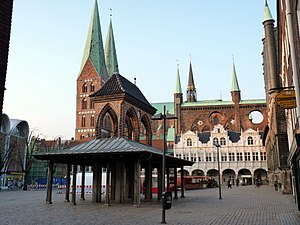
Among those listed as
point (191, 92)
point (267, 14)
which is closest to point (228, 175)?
point (191, 92)

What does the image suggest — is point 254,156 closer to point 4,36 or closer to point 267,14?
point 267,14

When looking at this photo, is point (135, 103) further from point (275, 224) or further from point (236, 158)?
point (236, 158)

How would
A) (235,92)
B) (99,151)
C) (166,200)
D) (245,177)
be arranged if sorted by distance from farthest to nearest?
1. (235,92)
2. (245,177)
3. (99,151)
4. (166,200)

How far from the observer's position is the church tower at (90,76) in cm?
8894

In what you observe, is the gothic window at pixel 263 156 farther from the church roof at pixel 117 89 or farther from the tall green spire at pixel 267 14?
the church roof at pixel 117 89

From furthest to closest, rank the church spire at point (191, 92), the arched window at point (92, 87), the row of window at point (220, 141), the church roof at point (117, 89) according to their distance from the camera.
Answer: the church spire at point (191, 92)
the arched window at point (92, 87)
the row of window at point (220, 141)
the church roof at point (117, 89)

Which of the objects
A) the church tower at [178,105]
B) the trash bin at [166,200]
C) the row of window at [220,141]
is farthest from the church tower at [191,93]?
the trash bin at [166,200]

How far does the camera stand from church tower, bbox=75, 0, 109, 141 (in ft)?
292

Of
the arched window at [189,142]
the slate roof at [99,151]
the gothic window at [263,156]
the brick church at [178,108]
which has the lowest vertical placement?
the slate roof at [99,151]

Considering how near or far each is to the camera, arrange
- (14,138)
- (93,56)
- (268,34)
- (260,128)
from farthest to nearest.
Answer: (93,56) → (260,128) → (14,138) → (268,34)

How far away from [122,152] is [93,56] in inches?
2941

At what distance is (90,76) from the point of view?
90.5 meters

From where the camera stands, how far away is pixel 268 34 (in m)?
43.5

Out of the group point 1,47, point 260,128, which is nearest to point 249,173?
point 260,128
